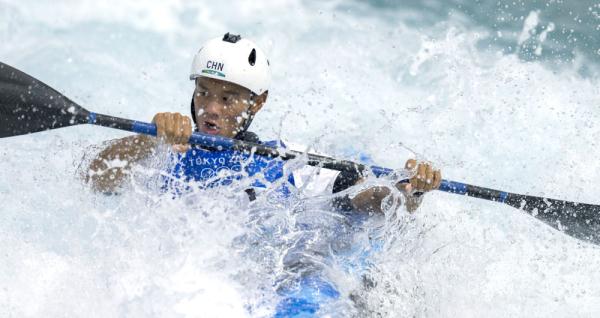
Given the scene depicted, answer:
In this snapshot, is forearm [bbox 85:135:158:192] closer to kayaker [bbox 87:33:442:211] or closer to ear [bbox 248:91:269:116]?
kayaker [bbox 87:33:442:211]

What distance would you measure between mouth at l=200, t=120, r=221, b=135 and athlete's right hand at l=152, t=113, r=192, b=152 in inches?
17.5

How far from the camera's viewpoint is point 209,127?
3545 mm

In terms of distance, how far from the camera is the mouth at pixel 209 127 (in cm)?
354

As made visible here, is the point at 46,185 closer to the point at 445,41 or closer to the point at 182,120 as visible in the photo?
the point at 182,120

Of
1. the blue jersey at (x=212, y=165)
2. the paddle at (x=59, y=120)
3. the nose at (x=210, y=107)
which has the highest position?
the nose at (x=210, y=107)

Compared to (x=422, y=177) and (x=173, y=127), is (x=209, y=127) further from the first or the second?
(x=422, y=177)

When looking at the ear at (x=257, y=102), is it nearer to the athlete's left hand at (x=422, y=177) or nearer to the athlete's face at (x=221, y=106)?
the athlete's face at (x=221, y=106)

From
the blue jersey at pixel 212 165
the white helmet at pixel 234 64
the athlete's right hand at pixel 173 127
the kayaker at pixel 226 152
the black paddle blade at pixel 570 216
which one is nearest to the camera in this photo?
the athlete's right hand at pixel 173 127

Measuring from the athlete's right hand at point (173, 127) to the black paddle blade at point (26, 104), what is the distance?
54cm

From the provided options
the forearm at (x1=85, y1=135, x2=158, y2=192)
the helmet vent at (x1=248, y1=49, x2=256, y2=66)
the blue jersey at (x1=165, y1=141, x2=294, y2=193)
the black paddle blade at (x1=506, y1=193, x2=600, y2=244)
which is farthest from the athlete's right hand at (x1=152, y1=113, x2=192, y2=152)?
the black paddle blade at (x1=506, y1=193, x2=600, y2=244)

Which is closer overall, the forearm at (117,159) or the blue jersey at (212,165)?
the forearm at (117,159)

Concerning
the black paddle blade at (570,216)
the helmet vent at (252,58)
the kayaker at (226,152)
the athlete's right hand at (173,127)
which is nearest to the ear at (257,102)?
the kayaker at (226,152)

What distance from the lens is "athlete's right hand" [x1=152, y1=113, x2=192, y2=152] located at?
3.05 meters

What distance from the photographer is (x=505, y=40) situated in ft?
25.0
